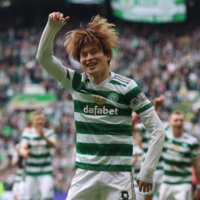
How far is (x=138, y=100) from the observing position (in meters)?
4.67

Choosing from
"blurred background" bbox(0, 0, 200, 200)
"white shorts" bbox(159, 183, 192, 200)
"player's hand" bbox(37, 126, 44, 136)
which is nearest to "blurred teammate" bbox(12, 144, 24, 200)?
"player's hand" bbox(37, 126, 44, 136)

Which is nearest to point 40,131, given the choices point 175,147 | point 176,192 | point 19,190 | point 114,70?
point 19,190

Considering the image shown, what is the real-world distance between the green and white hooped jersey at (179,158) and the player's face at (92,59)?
141 inches

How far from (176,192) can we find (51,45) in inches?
165

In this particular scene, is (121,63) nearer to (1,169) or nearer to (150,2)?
(150,2)

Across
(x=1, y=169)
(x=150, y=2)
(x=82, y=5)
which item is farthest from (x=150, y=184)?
(x=82, y=5)

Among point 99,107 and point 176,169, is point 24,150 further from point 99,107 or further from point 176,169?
point 99,107

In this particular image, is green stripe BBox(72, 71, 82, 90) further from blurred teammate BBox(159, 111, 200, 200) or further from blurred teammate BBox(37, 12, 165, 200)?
blurred teammate BBox(159, 111, 200, 200)

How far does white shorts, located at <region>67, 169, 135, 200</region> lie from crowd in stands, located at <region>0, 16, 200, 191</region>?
12778 millimetres

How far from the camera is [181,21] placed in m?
31.5

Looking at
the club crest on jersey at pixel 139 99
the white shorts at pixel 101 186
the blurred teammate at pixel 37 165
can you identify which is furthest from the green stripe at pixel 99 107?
the blurred teammate at pixel 37 165

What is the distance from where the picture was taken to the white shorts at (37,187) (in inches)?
395

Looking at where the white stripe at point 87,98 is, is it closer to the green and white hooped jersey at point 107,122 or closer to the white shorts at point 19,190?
the green and white hooped jersey at point 107,122

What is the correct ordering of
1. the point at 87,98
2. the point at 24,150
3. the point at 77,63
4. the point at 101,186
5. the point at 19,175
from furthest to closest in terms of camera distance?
the point at 77,63, the point at 19,175, the point at 24,150, the point at 87,98, the point at 101,186
